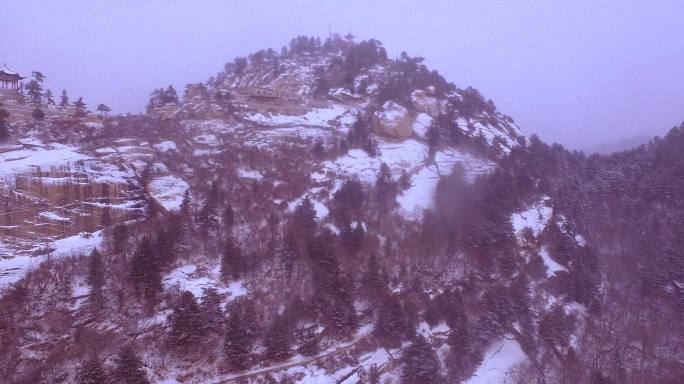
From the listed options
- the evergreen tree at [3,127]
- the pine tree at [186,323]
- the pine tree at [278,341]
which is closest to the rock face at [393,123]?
the pine tree at [278,341]

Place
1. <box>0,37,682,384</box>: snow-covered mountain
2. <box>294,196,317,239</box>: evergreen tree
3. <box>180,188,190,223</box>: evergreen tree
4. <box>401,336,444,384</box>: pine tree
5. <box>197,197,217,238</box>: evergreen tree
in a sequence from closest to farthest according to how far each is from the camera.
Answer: <box>0,37,682,384</box>: snow-covered mountain < <box>401,336,444,384</box>: pine tree < <box>197,197,217,238</box>: evergreen tree < <box>180,188,190,223</box>: evergreen tree < <box>294,196,317,239</box>: evergreen tree

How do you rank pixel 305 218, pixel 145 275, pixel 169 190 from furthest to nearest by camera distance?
1. pixel 305 218
2. pixel 169 190
3. pixel 145 275

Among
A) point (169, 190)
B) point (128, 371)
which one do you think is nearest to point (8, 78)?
point (169, 190)

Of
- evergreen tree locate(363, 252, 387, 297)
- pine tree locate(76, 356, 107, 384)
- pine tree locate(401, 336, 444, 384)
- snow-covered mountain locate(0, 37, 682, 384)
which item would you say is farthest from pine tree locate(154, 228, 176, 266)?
pine tree locate(401, 336, 444, 384)

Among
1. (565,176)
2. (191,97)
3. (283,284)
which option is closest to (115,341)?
(283,284)

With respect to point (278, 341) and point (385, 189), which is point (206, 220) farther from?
point (385, 189)

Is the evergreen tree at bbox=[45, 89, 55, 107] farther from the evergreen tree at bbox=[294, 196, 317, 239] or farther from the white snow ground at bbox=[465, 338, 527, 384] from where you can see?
the white snow ground at bbox=[465, 338, 527, 384]
